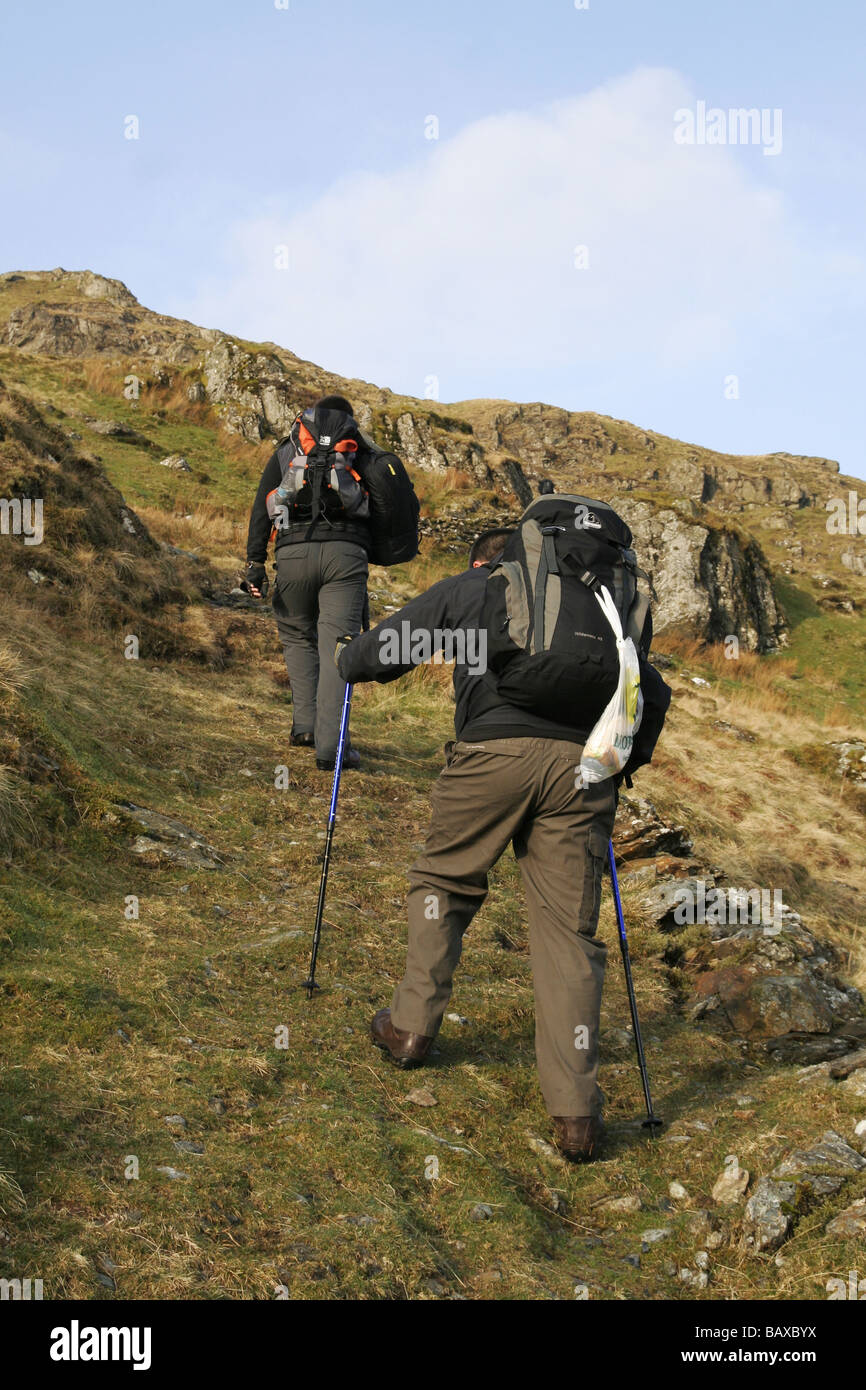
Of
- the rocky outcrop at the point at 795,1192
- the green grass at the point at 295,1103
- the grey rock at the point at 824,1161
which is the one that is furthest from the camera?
the grey rock at the point at 824,1161

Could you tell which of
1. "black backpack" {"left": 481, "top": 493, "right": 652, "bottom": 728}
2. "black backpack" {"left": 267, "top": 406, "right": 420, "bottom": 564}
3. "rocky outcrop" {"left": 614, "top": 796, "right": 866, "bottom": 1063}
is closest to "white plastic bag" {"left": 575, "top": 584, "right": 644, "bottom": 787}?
"black backpack" {"left": 481, "top": 493, "right": 652, "bottom": 728}

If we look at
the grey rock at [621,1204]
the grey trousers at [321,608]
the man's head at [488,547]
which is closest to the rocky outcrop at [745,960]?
the grey rock at [621,1204]

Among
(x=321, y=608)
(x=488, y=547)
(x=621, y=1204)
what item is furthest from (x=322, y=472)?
(x=621, y=1204)

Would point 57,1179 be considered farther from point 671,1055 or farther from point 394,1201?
point 671,1055

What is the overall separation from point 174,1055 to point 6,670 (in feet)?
12.2

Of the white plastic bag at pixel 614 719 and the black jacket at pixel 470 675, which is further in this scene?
the black jacket at pixel 470 675

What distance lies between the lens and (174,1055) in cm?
391

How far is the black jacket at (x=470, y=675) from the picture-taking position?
4.04 m

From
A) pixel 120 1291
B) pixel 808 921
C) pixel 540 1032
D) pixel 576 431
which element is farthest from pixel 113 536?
pixel 576 431

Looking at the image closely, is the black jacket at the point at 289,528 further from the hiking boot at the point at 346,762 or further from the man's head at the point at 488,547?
the man's head at the point at 488,547

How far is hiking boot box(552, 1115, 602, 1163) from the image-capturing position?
382 centimetres

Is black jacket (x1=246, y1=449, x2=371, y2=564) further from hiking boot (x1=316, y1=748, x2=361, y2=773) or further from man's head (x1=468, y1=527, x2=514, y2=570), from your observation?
man's head (x1=468, y1=527, x2=514, y2=570)
